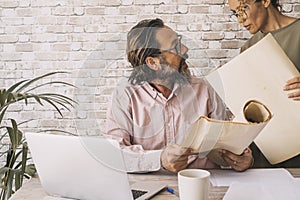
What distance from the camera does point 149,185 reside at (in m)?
1.55

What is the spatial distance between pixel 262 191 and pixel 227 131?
222mm

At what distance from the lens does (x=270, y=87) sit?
2.22 m

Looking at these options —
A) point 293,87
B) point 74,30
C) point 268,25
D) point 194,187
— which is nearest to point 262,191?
point 194,187

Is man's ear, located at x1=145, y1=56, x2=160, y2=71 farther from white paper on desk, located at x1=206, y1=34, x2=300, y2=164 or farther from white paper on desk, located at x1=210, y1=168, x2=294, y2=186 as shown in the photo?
white paper on desk, located at x1=206, y1=34, x2=300, y2=164

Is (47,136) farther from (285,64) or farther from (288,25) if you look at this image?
(288,25)

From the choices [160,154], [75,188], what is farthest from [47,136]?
[160,154]

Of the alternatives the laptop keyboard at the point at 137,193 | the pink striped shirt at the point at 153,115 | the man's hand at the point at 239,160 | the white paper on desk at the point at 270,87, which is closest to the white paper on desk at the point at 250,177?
the man's hand at the point at 239,160

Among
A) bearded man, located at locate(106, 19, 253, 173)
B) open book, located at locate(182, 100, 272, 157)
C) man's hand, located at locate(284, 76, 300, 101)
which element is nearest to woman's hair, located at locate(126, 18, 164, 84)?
bearded man, located at locate(106, 19, 253, 173)

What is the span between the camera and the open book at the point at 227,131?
1.46 metres

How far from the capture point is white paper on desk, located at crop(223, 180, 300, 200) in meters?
1.42

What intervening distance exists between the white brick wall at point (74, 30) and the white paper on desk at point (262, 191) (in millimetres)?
1290

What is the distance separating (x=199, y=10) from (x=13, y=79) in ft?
3.96

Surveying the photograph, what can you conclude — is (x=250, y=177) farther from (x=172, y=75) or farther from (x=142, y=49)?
(x=142, y=49)

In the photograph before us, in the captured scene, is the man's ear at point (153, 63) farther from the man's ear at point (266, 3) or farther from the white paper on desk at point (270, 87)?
the man's ear at point (266, 3)
